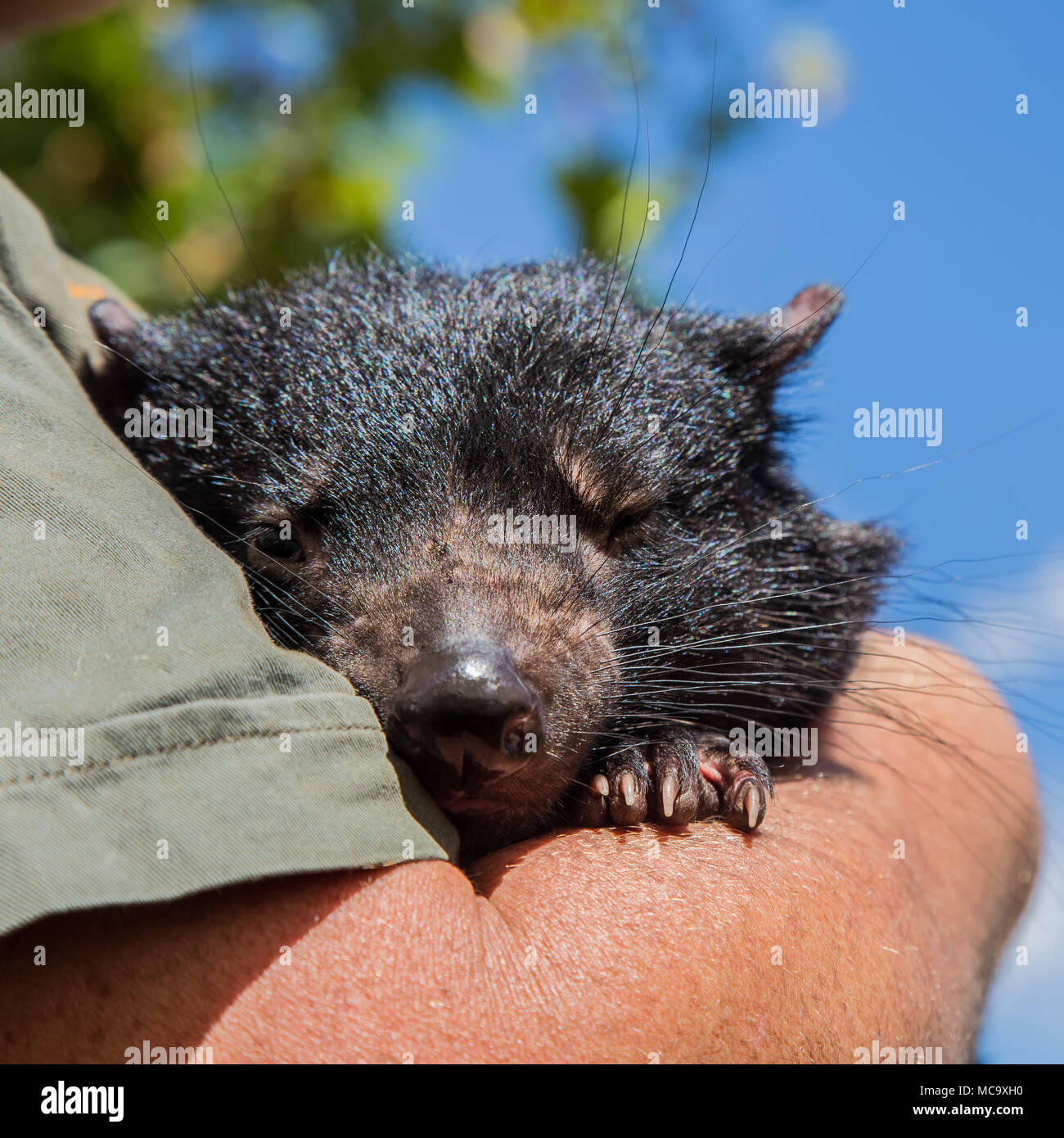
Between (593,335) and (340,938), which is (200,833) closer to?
(340,938)

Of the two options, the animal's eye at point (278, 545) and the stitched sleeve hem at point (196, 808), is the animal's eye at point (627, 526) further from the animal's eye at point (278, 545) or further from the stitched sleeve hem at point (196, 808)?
the stitched sleeve hem at point (196, 808)

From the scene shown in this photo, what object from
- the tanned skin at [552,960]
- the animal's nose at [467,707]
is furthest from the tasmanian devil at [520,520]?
the tanned skin at [552,960]

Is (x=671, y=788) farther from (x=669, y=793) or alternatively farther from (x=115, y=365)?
(x=115, y=365)

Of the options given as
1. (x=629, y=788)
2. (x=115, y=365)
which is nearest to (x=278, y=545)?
(x=115, y=365)

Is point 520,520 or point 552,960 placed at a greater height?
point 520,520

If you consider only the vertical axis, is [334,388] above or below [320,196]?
below

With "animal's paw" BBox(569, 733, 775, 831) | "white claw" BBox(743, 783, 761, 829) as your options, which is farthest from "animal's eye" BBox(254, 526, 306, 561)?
"white claw" BBox(743, 783, 761, 829)
